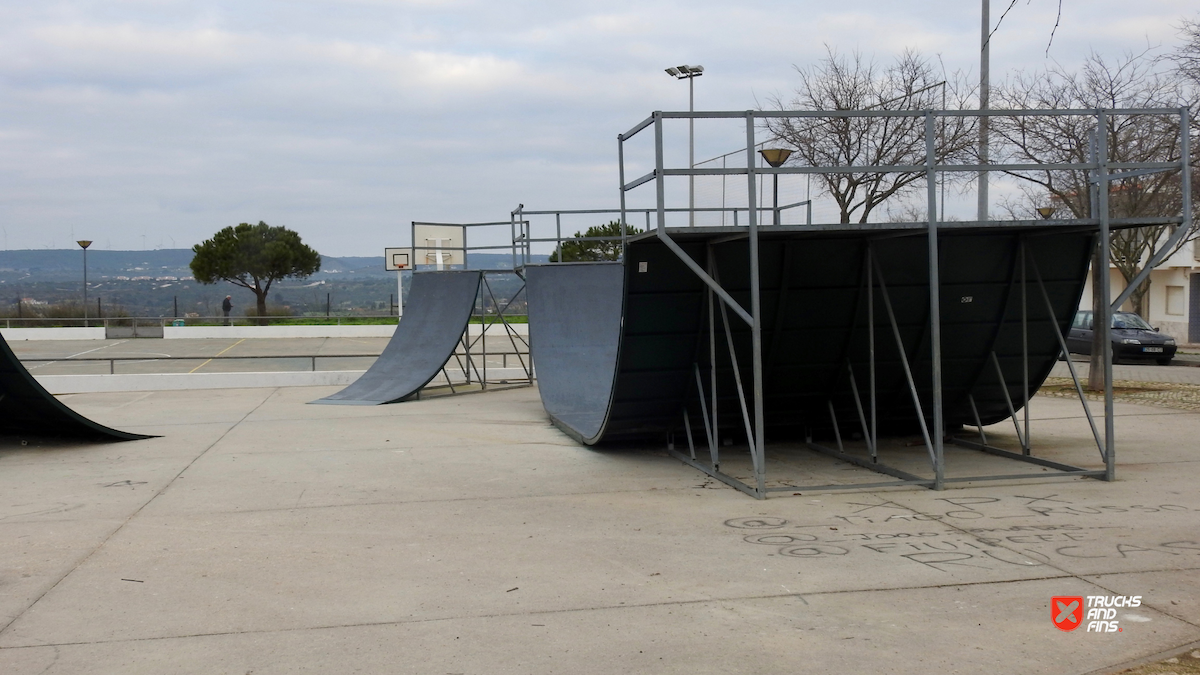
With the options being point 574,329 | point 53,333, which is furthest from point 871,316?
point 53,333

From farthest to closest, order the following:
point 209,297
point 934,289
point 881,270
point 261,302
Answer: point 209,297 → point 261,302 → point 881,270 → point 934,289

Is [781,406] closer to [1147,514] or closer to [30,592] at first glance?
[1147,514]

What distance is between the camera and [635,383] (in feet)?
34.6

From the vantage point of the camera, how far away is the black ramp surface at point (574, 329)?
14.5 metres

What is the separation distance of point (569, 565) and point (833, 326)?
17.0 ft

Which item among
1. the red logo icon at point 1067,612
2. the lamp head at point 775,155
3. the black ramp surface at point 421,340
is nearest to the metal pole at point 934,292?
the lamp head at point 775,155

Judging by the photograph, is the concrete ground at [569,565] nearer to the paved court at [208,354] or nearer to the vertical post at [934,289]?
the vertical post at [934,289]

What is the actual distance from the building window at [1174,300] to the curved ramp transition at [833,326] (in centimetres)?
3025

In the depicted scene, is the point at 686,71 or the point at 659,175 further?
the point at 686,71

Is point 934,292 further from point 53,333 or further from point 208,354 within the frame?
point 53,333

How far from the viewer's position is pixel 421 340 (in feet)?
62.2

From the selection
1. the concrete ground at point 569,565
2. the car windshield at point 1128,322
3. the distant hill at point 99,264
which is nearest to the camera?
the concrete ground at point 569,565

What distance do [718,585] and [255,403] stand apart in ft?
43.4

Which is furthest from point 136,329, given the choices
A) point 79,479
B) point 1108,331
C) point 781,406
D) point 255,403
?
point 1108,331
